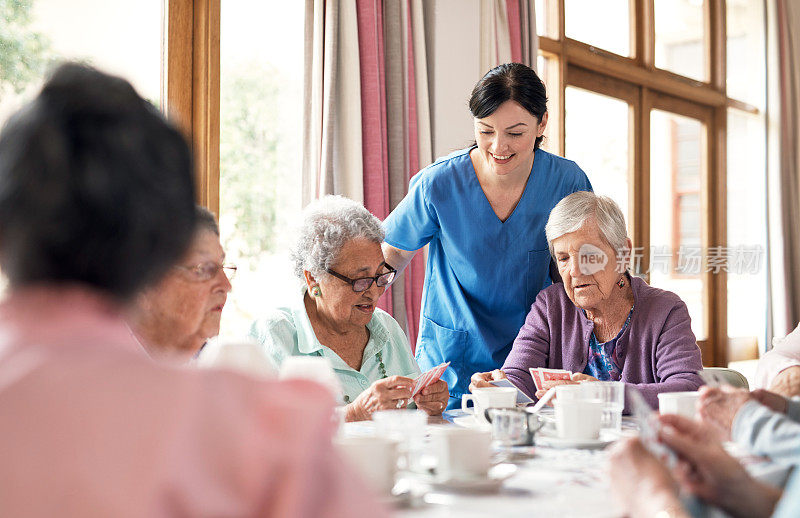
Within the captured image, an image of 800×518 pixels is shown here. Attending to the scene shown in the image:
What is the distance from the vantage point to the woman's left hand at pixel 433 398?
202 cm

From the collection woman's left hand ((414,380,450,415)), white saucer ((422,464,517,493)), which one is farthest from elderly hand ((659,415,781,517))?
woman's left hand ((414,380,450,415))

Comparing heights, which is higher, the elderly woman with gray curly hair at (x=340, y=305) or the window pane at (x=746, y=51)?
the window pane at (x=746, y=51)

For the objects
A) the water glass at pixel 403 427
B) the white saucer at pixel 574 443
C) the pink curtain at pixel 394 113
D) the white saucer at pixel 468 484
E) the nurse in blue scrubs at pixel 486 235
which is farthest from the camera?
the pink curtain at pixel 394 113

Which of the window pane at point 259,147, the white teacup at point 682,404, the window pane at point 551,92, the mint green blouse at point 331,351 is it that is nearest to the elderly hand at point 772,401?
the white teacup at point 682,404

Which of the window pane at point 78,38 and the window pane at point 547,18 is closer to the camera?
the window pane at point 78,38

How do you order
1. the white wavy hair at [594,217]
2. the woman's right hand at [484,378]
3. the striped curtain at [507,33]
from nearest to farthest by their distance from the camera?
the woman's right hand at [484,378], the white wavy hair at [594,217], the striped curtain at [507,33]

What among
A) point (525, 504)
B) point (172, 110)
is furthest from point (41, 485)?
point (172, 110)

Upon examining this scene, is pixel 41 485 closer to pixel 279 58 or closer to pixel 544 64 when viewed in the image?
pixel 279 58

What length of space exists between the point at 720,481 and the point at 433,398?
3.35 feet

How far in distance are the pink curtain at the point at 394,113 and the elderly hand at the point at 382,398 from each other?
166 cm

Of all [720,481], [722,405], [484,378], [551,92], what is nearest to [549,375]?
[484,378]

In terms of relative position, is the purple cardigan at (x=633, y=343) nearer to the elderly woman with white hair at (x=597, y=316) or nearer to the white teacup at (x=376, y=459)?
the elderly woman with white hair at (x=597, y=316)

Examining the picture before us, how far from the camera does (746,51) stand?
662cm

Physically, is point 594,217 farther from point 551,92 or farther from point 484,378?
point 551,92
